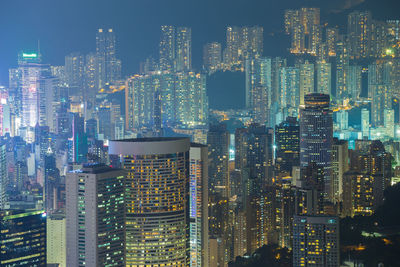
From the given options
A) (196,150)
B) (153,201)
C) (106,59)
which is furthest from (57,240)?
(106,59)

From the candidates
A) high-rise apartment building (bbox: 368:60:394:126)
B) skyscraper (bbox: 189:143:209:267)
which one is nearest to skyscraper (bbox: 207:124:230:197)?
skyscraper (bbox: 189:143:209:267)

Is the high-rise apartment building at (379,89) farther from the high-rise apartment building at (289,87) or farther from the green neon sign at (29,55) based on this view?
the green neon sign at (29,55)

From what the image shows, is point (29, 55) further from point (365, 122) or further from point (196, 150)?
point (365, 122)

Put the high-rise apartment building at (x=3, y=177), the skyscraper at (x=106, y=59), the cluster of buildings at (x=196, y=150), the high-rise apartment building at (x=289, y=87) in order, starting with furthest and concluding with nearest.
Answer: the high-rise apartment building at (x=289, y=87)
the skyscraper at (x=106, y=59)
the high-rise apartment building at (x=3, y=177)
the cluster of buildings at (x=196, y=150)

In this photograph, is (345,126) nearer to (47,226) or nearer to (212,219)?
(212,219)

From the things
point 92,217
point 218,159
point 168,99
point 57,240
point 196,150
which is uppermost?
point 168,99

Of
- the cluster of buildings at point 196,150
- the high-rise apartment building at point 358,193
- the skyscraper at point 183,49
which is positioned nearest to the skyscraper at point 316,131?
the cluster of buildings at point 196,150
